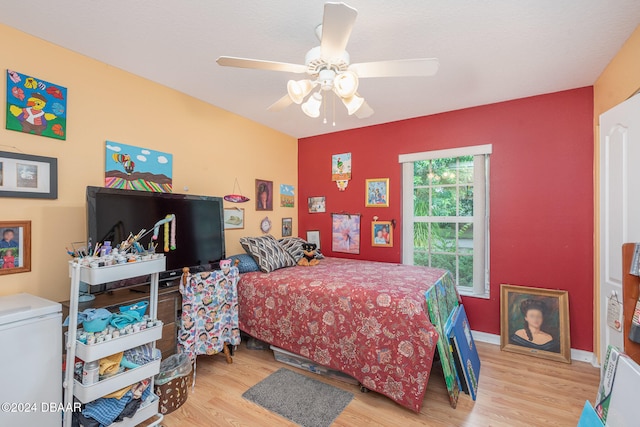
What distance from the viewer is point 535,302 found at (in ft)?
9.32

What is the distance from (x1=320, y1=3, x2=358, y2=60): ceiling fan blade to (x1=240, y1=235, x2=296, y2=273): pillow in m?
2.00

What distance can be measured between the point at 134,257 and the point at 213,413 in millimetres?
1157

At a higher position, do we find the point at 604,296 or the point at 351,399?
the point at 604,296

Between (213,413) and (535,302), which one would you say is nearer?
(213,413)

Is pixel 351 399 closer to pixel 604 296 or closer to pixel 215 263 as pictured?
pixel 215 263

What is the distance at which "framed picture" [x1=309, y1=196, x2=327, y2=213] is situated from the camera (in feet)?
13.7

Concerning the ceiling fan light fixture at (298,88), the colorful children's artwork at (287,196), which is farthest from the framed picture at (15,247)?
the colorful children's artwork at (287,196)

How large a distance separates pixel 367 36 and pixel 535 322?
2970 mm

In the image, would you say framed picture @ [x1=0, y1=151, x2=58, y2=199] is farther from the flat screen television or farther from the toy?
the toy

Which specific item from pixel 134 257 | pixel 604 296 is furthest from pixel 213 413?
pixel 604 296

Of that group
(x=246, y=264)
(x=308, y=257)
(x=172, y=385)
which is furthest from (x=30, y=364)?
(x=308, y=257)

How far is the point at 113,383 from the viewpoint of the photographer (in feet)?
5.29

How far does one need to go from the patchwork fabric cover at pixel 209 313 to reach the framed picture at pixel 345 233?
1.74m

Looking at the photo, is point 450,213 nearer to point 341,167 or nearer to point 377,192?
point 377,192
